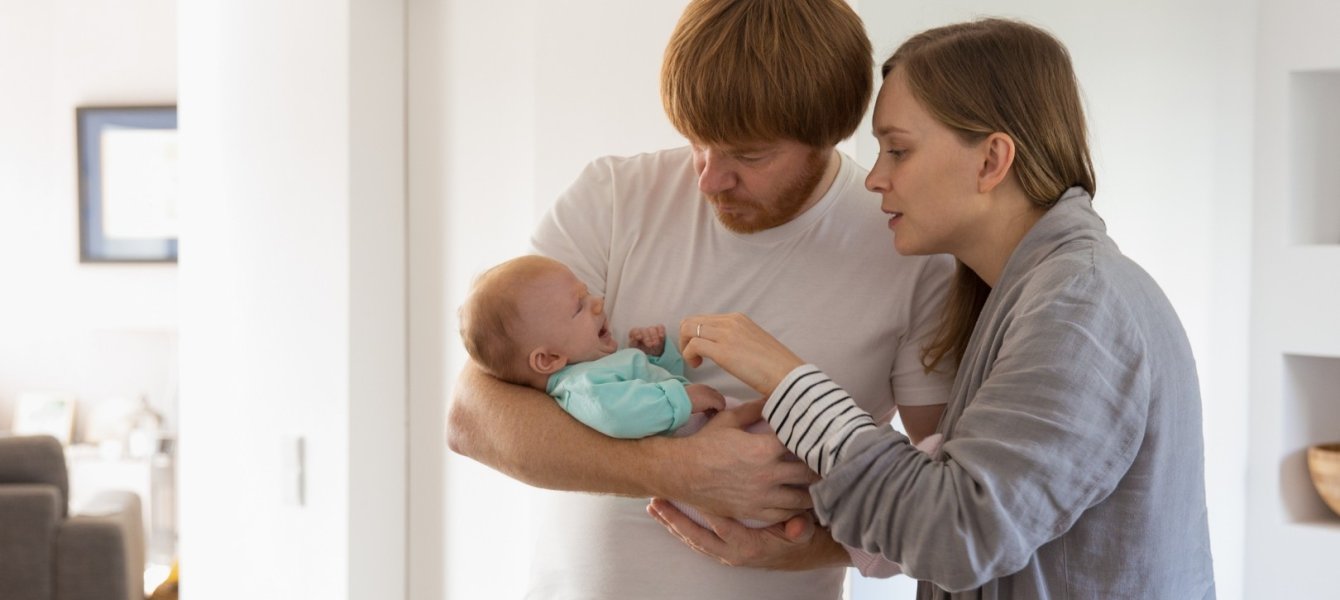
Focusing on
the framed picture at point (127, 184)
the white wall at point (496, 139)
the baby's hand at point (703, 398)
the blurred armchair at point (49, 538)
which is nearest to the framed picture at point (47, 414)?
the framed picture at point (127, 184)

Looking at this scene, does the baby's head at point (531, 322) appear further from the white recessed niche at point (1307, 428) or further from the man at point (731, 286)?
the white recessed niche at point (1307, 428)

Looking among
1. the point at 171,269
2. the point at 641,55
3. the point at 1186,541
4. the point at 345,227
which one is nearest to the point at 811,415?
the point at 1186,541

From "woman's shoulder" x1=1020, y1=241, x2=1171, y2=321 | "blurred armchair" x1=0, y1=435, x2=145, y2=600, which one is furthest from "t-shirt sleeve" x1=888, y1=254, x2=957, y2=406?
"blurred armchair" x1=0, y1=435, x2=145, y2=600

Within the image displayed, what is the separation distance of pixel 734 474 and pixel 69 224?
586 centimetres

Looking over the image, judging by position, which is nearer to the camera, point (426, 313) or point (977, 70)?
point (977, 70)

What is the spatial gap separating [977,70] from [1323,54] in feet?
4.67

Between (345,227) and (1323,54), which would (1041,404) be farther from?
(345,227)

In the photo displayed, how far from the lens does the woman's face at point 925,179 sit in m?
1.39

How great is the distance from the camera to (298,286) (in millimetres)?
3176

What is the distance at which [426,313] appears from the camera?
326 centimetres

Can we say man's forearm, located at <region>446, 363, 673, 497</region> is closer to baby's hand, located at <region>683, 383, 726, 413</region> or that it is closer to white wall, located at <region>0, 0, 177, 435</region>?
baby's hand, located at <region>683, 383, 726, 413</region>

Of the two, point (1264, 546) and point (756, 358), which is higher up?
point (756, 358)

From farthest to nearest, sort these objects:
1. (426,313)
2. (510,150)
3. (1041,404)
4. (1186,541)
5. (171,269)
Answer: (171,269)
(426,313)
(510,150)
(1186,541)
(1041,404)

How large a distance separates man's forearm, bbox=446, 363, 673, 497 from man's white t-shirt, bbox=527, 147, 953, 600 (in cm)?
17
